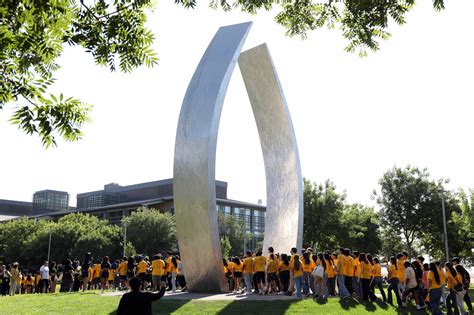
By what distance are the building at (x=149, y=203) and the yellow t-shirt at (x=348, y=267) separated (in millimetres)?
52311

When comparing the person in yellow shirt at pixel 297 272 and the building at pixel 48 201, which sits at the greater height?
the building at pixel 48 201

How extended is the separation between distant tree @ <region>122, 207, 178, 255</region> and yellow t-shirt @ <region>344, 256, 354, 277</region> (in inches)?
1544

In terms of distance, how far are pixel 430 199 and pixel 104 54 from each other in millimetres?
31471

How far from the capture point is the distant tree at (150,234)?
50.2 metres

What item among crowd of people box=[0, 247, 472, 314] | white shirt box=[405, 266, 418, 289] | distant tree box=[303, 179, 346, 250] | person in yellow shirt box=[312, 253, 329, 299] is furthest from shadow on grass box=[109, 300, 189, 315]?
distant tree box=[303, 179, 346, 250]

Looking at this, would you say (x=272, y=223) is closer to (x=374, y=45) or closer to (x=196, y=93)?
(x=196, y=93)

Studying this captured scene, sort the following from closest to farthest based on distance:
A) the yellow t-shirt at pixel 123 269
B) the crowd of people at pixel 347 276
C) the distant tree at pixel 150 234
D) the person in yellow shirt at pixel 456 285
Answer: the person in yellow shirt at pixel 456 285, the crowd of people at pixel 347 276, the yellow t-shirt at pixel 123 269, the distant tree at pixel 150 234

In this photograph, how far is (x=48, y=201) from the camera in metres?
102

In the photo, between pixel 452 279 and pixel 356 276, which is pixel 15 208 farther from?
pixel 452 279

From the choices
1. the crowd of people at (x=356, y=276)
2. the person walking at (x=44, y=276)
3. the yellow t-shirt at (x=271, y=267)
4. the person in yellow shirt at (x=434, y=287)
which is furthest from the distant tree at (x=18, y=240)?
the person in yellow shirt at (x=434, y=287)

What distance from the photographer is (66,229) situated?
53.2m

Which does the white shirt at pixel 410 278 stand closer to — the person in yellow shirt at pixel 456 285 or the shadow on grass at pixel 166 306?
the person in yellow shirt at pixel 456 285

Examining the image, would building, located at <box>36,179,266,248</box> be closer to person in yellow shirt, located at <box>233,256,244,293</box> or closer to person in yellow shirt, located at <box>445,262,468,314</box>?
person in yellow shirt, located at <box>233,256,244,293</box>

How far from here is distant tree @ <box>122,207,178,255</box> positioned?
50250mm
